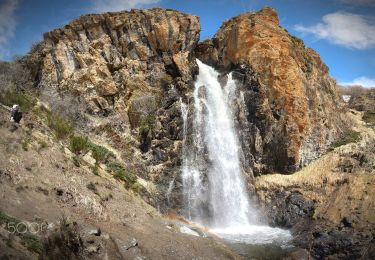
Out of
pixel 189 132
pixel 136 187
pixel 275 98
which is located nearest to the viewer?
pixel 136 187

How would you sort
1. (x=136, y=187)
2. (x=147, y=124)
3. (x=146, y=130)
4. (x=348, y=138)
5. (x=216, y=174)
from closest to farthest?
(x=136, y=187)
(x=216, y=174)
(x=146, y=130)
(x=147, y=124)
(x=348, y=138)

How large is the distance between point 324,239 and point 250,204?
6420 millimetres

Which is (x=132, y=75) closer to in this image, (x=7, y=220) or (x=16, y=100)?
(x=16, y=100)

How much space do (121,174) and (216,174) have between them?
28.4 ft

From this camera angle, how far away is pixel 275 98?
3309cm

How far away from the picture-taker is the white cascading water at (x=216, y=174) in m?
27.1

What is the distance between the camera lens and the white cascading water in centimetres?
2708

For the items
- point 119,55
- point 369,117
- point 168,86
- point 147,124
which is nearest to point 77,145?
point 147,124

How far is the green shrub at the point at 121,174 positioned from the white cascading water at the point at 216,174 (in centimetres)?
518

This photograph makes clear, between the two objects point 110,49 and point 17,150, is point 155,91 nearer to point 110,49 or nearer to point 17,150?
point 110,49

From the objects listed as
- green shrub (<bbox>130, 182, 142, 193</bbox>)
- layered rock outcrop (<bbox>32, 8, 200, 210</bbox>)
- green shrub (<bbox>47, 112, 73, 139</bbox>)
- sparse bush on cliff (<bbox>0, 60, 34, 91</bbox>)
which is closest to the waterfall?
layered rock outcrop (<bbox>32, 8, 200, 210</bbox>)

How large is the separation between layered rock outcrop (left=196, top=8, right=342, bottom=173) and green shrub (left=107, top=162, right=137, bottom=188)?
1117 centimetres

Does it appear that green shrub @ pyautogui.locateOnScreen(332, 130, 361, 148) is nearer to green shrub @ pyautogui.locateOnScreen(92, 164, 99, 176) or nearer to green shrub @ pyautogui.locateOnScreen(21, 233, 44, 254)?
green shrub @ pyautogui.locateOnScreen(92, 164, 99, 176)

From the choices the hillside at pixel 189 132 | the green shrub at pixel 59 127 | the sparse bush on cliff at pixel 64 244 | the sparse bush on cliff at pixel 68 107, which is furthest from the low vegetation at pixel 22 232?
the sparse bush on cliff at pixel 68 107
